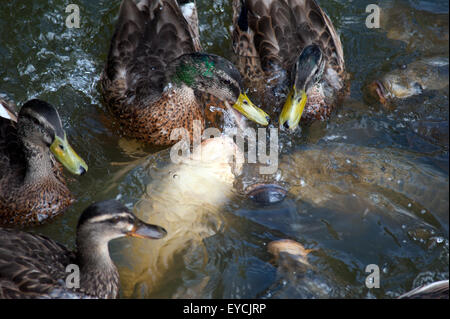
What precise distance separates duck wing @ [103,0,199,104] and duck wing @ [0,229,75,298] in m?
1.63

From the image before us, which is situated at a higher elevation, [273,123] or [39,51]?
[39,51]

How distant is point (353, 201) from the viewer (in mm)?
4371

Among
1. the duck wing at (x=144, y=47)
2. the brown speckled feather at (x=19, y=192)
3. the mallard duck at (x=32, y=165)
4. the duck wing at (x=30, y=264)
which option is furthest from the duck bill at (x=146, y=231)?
the duck wing at (x=144, y=47)

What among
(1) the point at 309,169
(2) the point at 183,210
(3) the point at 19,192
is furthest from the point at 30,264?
(1) the point at 309,169

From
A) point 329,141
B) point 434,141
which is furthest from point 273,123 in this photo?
point 434,141

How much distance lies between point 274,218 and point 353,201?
0.66m

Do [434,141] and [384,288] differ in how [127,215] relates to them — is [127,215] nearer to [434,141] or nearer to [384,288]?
[384,288]

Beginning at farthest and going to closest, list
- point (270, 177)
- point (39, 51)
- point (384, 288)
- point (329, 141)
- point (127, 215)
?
point (39, 51), point (329, 141), point (270, 177), point (384, 288), point (127, 215)

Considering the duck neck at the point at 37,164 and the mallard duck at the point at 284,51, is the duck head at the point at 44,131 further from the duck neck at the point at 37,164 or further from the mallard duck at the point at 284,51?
the mallard duck at the point at 284,51

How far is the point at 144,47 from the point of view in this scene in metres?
4.74

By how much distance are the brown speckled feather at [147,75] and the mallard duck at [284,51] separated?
61cm

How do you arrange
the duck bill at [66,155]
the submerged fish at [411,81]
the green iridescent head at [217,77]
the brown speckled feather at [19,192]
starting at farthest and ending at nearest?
1. the submerged fish at [411,81]
2. the green iridescent head at [217,77]
3. the brown speckled feather at [19,192]
4. the duck bill at [66,155]

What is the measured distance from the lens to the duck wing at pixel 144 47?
4688 mm

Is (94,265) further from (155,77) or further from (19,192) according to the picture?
(155,77)
